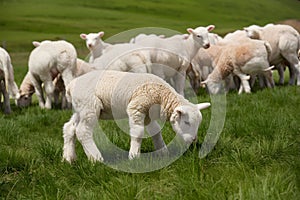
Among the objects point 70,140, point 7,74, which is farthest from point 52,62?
point 70,140

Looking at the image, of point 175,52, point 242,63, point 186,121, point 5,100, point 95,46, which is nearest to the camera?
point 186,121

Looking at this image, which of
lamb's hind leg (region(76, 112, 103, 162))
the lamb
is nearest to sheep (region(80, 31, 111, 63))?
the lamb

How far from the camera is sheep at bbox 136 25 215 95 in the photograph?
283 inches

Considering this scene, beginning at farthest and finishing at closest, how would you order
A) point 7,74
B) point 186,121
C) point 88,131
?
point 7,74, point 88,131, point 186,121

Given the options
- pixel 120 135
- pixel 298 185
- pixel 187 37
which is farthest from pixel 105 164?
pixel 187 37

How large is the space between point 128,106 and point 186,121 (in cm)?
49

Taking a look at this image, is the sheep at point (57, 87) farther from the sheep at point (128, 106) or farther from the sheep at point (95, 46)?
the sheep at point (128, 106)

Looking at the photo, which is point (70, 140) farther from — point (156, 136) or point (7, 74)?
point (7, 74)

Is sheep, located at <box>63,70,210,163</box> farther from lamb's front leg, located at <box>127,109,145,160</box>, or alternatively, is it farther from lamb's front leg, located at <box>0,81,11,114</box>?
lamb's front leg, located at <box>0,81,11,114</box>

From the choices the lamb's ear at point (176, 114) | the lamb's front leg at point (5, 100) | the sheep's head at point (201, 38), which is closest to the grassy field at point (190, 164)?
the lamb's ear at point (176, 114)

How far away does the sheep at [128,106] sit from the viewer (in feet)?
12.2

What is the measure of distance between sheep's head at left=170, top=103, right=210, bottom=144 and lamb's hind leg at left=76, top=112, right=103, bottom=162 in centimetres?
68

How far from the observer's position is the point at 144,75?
3953 mm

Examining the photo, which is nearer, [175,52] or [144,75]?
[144,75]
